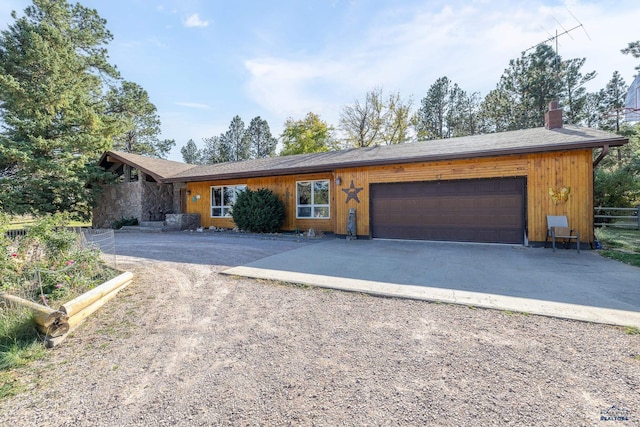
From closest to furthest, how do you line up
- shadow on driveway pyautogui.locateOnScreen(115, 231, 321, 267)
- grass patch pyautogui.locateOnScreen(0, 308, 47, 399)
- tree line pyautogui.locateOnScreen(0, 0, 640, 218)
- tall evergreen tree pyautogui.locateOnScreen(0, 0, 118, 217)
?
grass patch pyautogui.locateOnScreen(0, 308, 47, 399)
shadow on driveway pyautogui.locateOnScreen(115, 231, 321, 267)
tall evergreen tree pyautogui.locateOnScreen(0, 0, 118, 217)
tree line pyautogui.locateOnScreen(0, 0, 640, 218)

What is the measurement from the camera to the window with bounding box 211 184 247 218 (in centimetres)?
1281

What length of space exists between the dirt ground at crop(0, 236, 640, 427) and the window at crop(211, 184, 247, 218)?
940 cm

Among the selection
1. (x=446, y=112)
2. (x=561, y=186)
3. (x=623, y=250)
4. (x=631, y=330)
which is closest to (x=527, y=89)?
(x=446, y=112)

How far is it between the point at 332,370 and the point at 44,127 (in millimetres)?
16831

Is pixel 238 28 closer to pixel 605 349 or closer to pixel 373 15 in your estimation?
pixel 373 15

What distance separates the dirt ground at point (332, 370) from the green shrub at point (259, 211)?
24.2 ft

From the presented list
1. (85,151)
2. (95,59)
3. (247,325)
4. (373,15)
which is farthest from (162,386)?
(95,59)

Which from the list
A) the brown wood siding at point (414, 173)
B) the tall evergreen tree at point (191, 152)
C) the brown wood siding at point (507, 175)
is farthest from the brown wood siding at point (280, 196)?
the tall evergreen tree at point (191, 152)

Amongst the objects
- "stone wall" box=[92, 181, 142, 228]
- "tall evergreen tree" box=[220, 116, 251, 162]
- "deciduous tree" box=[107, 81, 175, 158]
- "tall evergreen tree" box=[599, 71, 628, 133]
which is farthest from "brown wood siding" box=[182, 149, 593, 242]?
"tall evergreen tree" box=[220, 116, 251, 162]

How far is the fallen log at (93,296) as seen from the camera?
10.1 ft

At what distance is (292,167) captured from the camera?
34.5 feet

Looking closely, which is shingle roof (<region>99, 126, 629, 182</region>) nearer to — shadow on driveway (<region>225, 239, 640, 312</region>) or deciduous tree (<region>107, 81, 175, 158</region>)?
shadow on driveway (<region>225, 239, 640, 312</region>)

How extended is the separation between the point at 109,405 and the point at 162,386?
316 millimetres

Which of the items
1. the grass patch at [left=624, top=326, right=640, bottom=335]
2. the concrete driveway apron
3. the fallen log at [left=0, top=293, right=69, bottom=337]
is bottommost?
the grass patch at [left=624, top=326, right=640, bottom=335]
